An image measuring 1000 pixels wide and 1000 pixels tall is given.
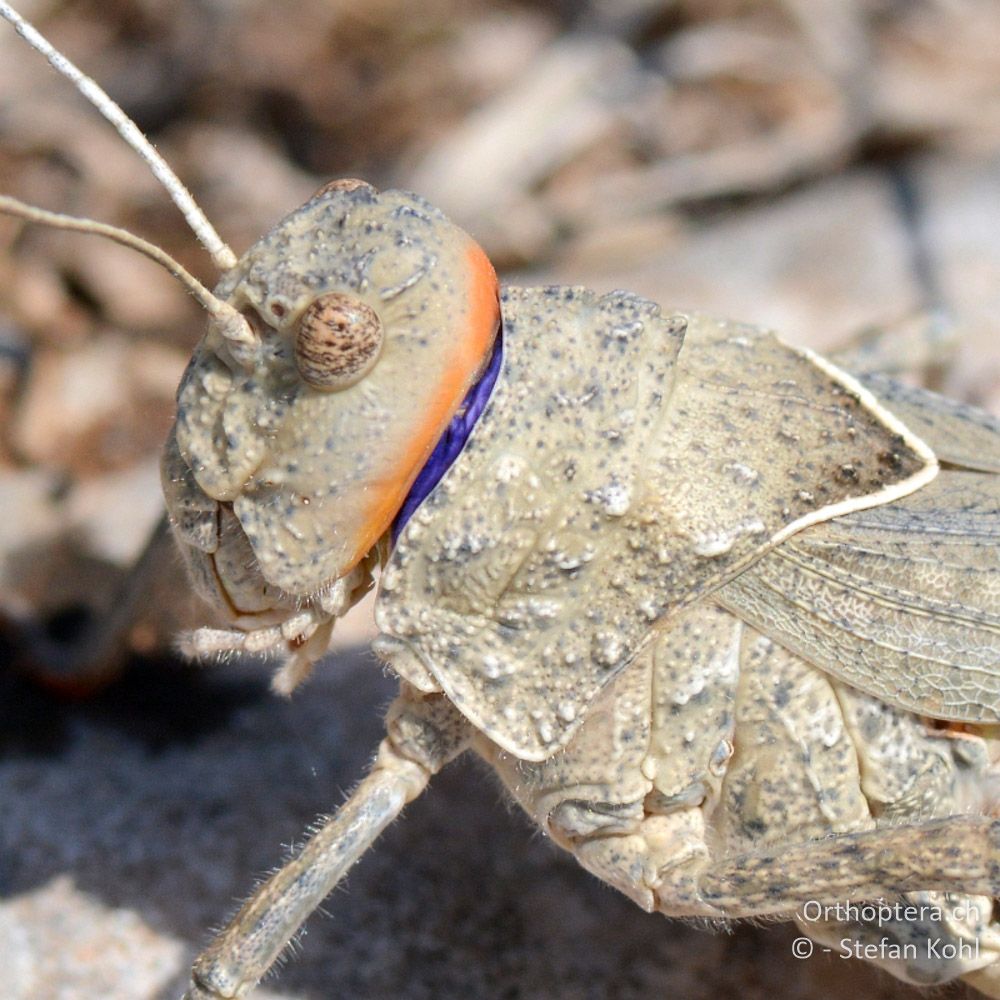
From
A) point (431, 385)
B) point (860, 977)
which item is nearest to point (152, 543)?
point (431, 385)

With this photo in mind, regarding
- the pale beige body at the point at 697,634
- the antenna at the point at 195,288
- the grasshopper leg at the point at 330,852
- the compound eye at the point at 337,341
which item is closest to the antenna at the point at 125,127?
the antenna at the point at 195,288

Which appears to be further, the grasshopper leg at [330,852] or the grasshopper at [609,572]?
the grasshopper leg at [330,852]

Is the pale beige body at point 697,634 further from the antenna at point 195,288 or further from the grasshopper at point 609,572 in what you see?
the antenna at point 195,288

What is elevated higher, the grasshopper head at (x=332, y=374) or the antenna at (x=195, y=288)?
the antenna at (x=195, y=288)

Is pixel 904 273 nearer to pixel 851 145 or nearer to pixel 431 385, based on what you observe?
pixel 851 145

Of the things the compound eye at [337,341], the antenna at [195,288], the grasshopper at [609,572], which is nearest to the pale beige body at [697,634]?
the grasshopper at [609,572]

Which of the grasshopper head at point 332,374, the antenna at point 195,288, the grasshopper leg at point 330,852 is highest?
the antenna at point 195,288

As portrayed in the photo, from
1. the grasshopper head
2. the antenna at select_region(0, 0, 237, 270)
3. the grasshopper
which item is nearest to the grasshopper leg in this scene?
the grasshopper
